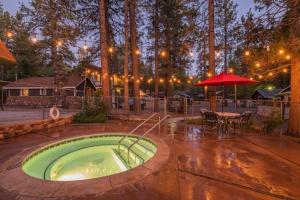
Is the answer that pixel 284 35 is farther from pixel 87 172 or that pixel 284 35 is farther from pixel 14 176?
pixel 14 176

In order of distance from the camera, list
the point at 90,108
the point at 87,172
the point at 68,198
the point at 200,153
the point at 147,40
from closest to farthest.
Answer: the point at 68,198 → the point at 200,153 → the point at 87,172 → the point at 90,108 → the point at 147,40

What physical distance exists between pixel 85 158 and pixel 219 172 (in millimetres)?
5059

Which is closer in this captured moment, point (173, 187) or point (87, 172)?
point (173, 187)

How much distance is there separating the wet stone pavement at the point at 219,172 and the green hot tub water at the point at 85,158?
0.71m

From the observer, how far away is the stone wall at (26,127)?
24.2 ft

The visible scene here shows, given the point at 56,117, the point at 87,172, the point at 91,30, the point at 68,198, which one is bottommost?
the point at 87,172

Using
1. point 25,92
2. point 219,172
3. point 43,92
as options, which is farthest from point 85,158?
point 25,92

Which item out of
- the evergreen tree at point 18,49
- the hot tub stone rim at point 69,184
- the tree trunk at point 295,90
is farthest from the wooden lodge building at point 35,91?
the tree trunk at point 295,90

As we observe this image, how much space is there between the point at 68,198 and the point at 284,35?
28.2ft

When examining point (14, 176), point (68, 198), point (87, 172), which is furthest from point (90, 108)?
point (68, 198)

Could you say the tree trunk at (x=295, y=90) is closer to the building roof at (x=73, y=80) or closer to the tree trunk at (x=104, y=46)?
the tree trunk at (x=104, y=46)

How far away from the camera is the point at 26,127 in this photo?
818 centimetres

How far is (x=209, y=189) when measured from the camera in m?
3.36

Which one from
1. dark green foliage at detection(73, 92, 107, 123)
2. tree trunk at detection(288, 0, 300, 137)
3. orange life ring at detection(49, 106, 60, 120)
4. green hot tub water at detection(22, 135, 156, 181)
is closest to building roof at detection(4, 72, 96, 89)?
dark green foliage at detection(73, 92, 107, 123)
